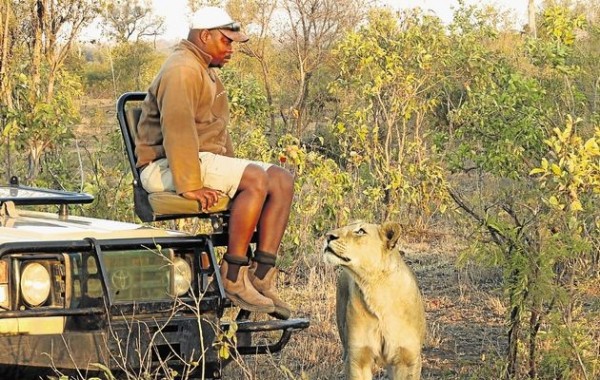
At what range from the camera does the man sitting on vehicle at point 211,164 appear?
5.31 meters

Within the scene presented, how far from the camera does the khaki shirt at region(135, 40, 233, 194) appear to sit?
17.4 feet

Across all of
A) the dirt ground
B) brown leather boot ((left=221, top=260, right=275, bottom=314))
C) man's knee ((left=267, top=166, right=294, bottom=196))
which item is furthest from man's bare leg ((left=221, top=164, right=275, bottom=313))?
the dirt ground

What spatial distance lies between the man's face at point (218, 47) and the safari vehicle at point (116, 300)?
2.25ft

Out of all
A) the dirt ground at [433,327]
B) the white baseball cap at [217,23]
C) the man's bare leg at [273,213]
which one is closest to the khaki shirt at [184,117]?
the white baseball cap at [217,23]

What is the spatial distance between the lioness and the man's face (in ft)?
3.15

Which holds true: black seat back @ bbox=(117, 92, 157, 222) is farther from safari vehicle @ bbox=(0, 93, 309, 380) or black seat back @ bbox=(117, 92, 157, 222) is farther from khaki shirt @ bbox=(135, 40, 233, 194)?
khaki shirt @ bbox=(135, 40, 233, 194)

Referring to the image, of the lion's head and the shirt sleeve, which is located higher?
the shirt sleeve

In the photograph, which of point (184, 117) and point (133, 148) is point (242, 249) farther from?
point (133, 148)

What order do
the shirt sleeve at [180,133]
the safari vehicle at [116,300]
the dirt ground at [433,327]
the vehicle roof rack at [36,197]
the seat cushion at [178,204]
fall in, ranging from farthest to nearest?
the dirt ground at [433,327]
the vehicle roof rack at [36,197]
the seat cushion at [178,204]
the shirt sleeve at [180,133]
the safari vehicle at [116,300]

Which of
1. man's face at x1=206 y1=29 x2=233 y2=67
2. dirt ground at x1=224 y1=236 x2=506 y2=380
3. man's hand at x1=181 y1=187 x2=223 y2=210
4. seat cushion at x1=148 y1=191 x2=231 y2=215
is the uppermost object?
man's face at x1=206 y1=29 x2=233 y2=67

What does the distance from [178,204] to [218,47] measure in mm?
762

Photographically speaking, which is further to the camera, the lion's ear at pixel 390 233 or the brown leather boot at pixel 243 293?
the lion's ear at pixel 390 233

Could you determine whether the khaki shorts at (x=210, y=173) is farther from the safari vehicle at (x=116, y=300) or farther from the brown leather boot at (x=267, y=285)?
the brown leather boot at (x=267, y=285)

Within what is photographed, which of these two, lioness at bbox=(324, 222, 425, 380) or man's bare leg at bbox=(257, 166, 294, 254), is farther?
lioness at bbox=(324, 222, 425, 380)
